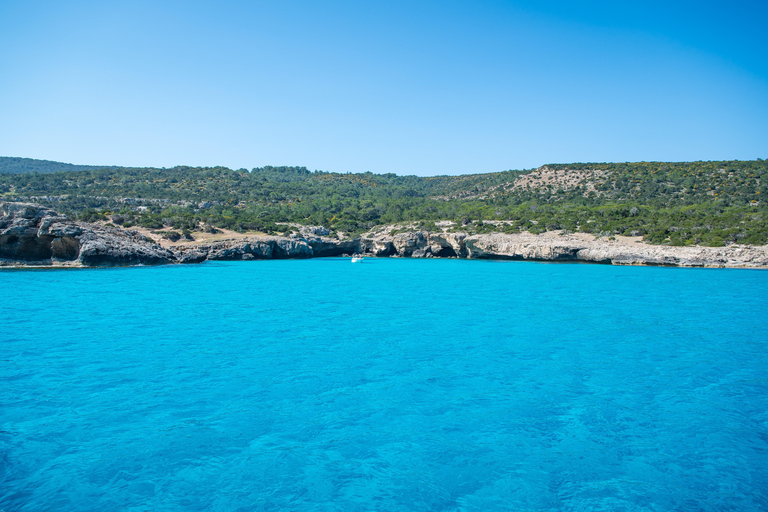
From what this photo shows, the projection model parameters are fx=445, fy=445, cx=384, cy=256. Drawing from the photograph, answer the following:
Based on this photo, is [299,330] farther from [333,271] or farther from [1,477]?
[333,271]

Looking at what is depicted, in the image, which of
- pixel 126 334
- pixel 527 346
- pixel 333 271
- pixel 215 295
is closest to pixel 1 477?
pixel 126 334

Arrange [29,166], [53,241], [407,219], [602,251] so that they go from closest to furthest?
[53,241] → [602,251] → [407,219] → [29,166]

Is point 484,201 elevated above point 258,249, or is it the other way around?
point 484,201

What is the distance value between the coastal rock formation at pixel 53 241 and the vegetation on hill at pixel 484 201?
12806 millimetres

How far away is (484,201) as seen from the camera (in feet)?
243

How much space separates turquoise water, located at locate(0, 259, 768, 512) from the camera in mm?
6008

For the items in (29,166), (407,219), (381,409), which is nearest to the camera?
(381,409)

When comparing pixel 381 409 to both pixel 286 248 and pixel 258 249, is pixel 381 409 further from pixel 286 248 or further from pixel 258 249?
pixel 286 248

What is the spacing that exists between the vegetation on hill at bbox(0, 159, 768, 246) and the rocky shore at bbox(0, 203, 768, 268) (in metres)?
2.41

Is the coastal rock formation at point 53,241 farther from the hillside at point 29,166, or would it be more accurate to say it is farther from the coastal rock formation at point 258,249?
the hillside at point 29,166

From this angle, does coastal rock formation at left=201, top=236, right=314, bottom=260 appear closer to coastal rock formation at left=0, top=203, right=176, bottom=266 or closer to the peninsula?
the peninsula

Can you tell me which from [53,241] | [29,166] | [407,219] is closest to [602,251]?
[407,219]

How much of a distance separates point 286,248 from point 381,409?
43.8 meters

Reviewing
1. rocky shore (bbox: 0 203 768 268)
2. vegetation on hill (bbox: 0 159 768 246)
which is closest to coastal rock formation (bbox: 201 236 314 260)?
rocky shore (bbox: 0 203 768 268)
